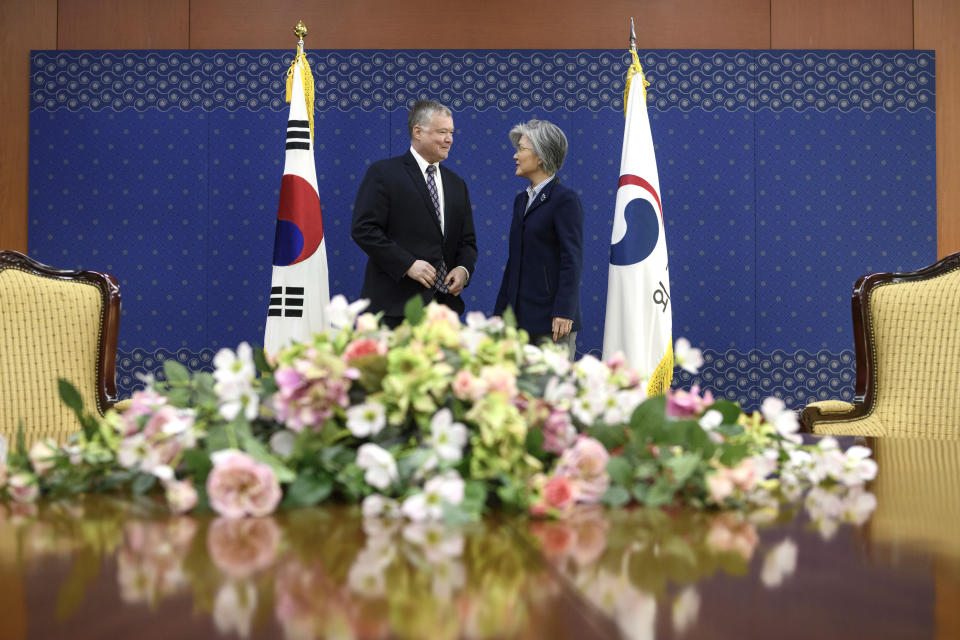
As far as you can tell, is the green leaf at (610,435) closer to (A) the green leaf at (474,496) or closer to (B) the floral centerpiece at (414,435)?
(B) the floral centerpiece at (414,435)

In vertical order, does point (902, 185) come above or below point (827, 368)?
above

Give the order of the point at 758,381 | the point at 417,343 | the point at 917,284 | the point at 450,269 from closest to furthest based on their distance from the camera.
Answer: the point at 417,343, the point at 917,284, the point at 450,269, the point at 758,381

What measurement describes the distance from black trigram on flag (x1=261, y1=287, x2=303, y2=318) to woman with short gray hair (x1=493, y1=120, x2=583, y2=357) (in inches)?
44.4

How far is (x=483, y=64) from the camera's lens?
5.27m

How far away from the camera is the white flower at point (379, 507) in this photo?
829 mm

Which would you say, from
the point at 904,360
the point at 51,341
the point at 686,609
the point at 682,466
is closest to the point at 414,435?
the point at 682,466

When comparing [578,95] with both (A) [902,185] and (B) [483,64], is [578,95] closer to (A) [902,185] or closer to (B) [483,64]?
(B) [483,64]

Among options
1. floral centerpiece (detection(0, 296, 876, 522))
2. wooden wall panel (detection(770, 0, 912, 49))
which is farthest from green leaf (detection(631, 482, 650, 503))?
wooden wall panel (detection(770, 0, 912, 49))

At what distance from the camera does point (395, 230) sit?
366 cm

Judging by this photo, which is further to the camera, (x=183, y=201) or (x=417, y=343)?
(x=183, y=201)

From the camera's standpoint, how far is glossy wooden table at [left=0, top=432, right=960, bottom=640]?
1.76 ft

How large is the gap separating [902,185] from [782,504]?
4.93 meters

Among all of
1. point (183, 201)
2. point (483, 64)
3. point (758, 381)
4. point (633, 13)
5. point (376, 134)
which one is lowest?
point (758, 381)

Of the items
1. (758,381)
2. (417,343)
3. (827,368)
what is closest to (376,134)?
(758,381)
